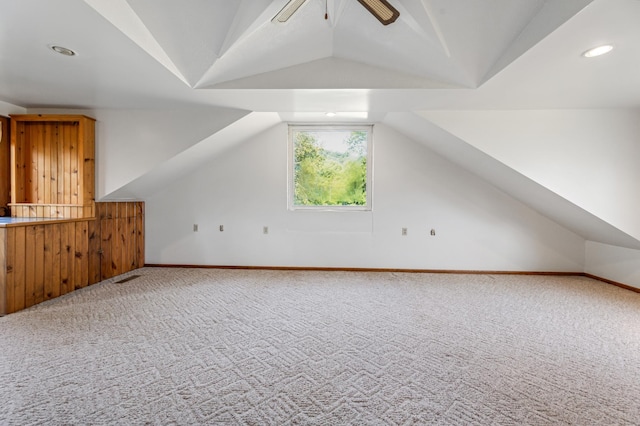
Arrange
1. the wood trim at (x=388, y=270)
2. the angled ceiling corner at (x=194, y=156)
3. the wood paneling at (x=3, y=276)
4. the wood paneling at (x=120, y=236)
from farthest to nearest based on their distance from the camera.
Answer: the wood trim at (x=388, y=270), the wood paneling at (x=120, y=236), the angled ceiling corner at (x=194, y=156), the wood paneling at (x=3, y=276)

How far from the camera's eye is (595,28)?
5.19ft

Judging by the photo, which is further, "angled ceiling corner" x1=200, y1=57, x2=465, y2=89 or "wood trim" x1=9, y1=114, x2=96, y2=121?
"wood trim" x1=9, y1=114, x2=96, y2=121

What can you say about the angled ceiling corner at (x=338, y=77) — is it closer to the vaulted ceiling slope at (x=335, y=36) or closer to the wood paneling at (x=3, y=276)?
the vaulted ceiling slope at (x=335, y=36)

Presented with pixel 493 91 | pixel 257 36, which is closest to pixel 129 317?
pixel 257 36

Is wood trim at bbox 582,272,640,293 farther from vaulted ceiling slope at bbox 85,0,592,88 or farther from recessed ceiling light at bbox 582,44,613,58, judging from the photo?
vaulted ceiling slope at bbox 85,0,592,88

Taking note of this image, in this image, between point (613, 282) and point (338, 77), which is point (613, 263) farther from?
point (338, 77)

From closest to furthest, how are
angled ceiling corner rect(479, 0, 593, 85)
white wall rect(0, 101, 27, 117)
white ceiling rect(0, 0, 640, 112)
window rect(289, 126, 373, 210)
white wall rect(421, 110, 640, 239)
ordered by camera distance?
1. angled ceiling corner rect(479, 0, 593, 85)
2. white ceiling rect(0, 0, 640, 112)
3. white wall rect(421, 110, 640, 239)
4. white wall rect(0, 101, 27, 117)
5. window rect(289, 126, 373, 210)

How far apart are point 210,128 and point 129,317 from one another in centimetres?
214

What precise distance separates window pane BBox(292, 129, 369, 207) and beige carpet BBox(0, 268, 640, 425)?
1.58 meters

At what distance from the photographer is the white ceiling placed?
1656 mm

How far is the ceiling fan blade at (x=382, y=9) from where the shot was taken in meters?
1.40

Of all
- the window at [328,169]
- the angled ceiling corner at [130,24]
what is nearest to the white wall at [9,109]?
the angled ceiling corner at [130,24]

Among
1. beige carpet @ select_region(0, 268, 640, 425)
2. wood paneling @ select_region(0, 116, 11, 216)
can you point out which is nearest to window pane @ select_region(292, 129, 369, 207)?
beige carpet @ select_region(0, 268, 640, 425)

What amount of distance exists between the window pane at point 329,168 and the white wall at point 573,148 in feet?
4.28
